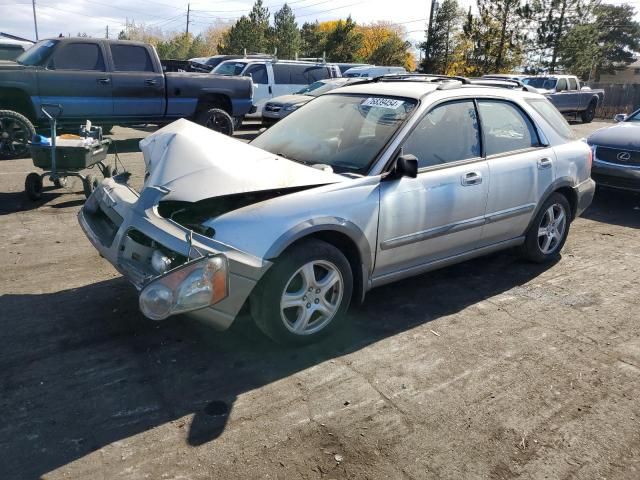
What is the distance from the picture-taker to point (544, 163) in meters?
4.96

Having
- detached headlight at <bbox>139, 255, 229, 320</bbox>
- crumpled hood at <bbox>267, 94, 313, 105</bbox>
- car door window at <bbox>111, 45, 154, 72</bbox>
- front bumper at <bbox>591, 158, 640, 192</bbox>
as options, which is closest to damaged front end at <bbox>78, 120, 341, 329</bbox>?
detached headlight at <bbox>139, 255, 229, 320</bbox>

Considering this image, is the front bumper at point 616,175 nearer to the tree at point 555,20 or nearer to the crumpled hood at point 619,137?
the crumpled hood at point 619,137

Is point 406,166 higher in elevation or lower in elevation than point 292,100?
higher

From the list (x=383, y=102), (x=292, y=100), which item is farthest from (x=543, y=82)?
(x=383, y=102)

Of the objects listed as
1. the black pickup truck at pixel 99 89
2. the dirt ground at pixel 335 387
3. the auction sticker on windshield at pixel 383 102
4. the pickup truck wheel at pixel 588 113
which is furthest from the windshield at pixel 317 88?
the pickup truck wheel at pixel 588 113

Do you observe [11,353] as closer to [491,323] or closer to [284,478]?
[284,478]

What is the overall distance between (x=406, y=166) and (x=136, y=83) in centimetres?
869

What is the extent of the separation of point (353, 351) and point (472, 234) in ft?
4.95

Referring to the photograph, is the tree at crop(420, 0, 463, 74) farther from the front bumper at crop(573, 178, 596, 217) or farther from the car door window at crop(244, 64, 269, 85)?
the front bumper at crop(573, 178, 596, 217)

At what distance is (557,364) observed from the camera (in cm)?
363

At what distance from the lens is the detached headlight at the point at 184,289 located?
9.61 feet

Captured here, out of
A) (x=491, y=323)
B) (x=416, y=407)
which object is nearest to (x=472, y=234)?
(x=491, y=323)

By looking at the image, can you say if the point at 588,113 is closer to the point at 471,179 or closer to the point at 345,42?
the point at 471,179

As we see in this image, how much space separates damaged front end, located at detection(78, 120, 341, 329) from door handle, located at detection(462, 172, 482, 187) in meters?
1.13
